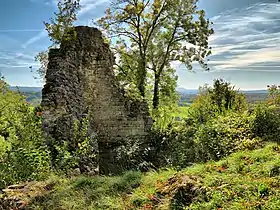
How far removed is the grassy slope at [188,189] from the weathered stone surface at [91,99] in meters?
3.64

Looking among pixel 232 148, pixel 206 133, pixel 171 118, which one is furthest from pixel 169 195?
pixel 171 118

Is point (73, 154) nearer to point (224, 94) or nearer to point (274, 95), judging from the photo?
point (274, 95)

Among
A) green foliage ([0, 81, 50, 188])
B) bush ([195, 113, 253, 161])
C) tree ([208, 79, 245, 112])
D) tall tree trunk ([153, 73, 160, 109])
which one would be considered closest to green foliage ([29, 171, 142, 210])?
green foliage ([0, 81, 50, 188])

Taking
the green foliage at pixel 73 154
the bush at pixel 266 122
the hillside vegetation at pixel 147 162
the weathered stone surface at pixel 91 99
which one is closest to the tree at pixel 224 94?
the hillside vegetation at pixel 147 162

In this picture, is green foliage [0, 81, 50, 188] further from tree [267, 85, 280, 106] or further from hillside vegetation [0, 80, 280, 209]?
tree [267, 85, 280, 106]

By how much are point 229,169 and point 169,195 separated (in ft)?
5.58

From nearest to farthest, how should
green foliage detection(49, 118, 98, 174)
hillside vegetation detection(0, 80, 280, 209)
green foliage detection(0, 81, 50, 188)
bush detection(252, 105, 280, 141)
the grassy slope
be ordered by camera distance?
the grassy slope, hillside vegetation detection(0, 80, 280, 209), green foliage detection(0, 81, 50, 188), green foliage detection(49, 118, 98, 174), bush detection(252, 105, 280, 141)

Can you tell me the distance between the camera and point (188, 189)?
5.92 m

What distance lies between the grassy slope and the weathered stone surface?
3645mm

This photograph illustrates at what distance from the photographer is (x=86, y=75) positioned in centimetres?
1473

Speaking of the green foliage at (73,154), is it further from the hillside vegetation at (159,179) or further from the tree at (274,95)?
the tree at (274,95)

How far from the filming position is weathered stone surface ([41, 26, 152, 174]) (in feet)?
37.7

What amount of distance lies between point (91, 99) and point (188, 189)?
988cm

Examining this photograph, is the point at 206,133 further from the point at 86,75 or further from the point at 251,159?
the point at 86,75
